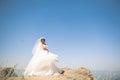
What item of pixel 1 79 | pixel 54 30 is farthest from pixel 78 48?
pixel 1 79

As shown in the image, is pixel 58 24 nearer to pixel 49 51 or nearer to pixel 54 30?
pixel 54 30

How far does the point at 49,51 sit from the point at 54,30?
1.34 ft

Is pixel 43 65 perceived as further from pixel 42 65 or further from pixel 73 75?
pixel 73 75

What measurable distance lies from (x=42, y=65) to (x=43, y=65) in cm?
2

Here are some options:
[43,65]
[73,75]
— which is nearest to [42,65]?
[43,65]

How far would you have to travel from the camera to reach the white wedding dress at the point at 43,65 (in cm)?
416

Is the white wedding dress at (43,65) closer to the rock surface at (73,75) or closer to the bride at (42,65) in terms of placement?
the bride at (42,65)

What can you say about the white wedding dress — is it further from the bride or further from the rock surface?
Answer: the rock surface

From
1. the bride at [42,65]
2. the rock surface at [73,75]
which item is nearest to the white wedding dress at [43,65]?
the bride at [42,65]

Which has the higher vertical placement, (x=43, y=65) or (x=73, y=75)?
(x=43, y=65)

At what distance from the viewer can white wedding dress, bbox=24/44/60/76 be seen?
4160 mm

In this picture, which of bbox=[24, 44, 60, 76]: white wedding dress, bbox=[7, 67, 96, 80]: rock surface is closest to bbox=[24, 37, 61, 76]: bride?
bbox=[24, 44, 60, 76]: white wedding dress

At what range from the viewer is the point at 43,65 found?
418cm

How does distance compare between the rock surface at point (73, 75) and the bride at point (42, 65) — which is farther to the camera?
the bride at point (42, 65)
